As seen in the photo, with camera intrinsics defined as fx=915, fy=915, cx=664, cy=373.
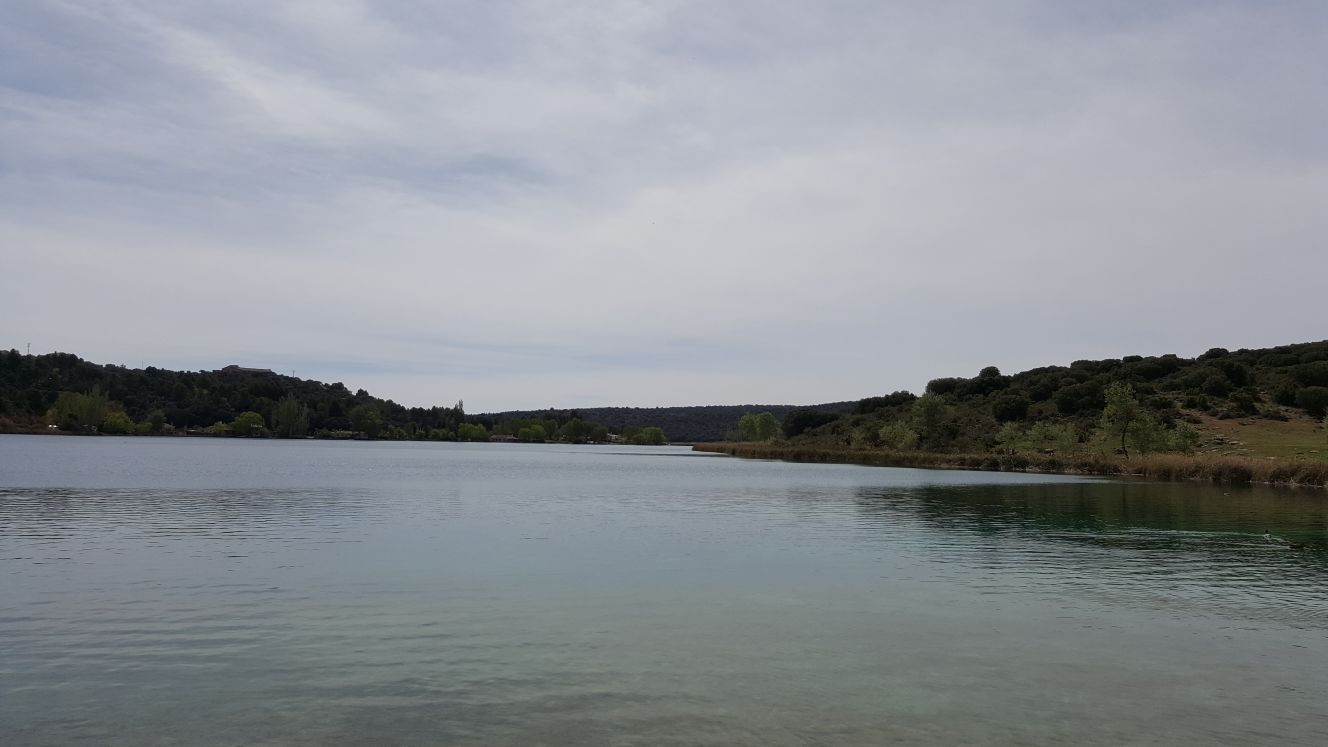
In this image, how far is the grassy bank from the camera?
7219 cm

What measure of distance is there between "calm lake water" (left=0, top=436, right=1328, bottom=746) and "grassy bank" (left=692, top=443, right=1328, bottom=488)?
3212 cm

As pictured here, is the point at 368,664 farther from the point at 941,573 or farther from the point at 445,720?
the point at 941,573

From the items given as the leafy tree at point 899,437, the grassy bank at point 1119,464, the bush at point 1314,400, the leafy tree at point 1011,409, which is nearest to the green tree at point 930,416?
the leafy tree at point 899,437

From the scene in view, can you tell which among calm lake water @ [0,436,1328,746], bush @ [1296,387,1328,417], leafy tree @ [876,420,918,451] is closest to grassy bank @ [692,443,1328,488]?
leafy tree @ [876,420,918,451]

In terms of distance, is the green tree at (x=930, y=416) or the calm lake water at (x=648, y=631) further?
the green tree at (x=930, y=416)

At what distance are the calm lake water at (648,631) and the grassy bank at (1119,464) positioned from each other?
105 ft

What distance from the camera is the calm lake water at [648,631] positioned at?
14.2 meters

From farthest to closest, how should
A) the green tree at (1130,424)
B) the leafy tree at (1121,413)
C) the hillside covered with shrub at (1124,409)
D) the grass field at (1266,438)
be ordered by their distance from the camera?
1. the hillside covered with shrub at (1124,409)
2. the leafy tree at (1121,413)
3. the green tree at (1130,424)
4. the grass field at (1266,438)

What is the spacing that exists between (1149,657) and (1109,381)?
475 ft

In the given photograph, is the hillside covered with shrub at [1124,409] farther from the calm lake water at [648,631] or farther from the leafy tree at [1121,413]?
the calm lake water at [648,631]

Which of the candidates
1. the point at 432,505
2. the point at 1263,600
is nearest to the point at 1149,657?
the point at 1263,600

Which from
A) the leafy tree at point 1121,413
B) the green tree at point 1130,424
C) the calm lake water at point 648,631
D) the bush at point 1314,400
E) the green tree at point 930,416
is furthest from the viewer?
the green tree at point 930,416

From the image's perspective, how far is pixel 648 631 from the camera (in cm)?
2078

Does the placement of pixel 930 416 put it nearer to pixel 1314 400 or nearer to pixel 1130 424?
pixel 1130 424
